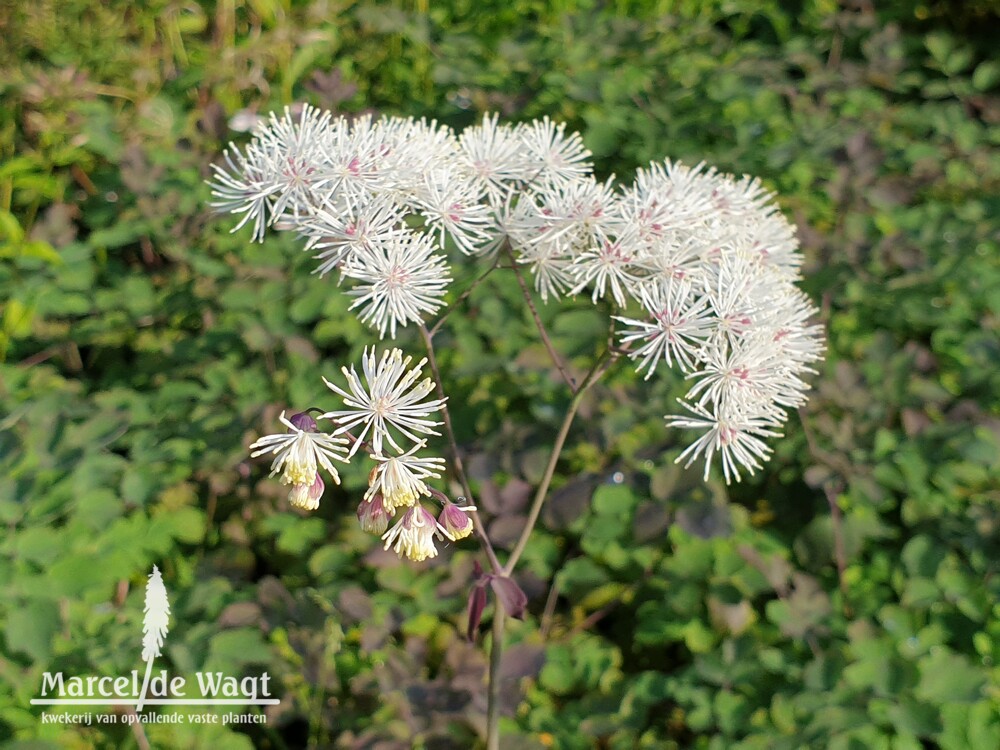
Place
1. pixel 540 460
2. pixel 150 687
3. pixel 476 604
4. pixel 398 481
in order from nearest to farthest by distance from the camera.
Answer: pixel 398 481
pixel 476 604
pixel 150 687
pixel 540 460

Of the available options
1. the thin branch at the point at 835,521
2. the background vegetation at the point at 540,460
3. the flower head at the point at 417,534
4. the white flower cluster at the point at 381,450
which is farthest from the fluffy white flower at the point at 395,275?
the thin branch at the point at 835,521

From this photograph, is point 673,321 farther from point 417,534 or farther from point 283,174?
point 283,174

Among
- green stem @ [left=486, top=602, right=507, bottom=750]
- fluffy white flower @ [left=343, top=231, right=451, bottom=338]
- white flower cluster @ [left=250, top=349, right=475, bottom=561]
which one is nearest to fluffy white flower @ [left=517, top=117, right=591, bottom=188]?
fluffy white flower @ [left=343, top=231, right=451, bottom=338]

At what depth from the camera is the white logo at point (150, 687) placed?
4.26 feet

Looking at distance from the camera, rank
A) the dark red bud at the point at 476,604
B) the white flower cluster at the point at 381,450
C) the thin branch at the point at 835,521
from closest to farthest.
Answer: the white flower cluster at the point at 381,450, the dark red bud at the point at 476,604, the thin branch at the point at 835,521

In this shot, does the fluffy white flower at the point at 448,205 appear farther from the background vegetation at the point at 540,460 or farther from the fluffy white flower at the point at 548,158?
the background vegetation at the point at 540,460

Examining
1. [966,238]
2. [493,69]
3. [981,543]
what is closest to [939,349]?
[966,238]

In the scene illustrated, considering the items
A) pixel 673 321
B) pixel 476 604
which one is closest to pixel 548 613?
pixel 476 604

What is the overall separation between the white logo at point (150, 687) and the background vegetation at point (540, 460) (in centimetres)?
3

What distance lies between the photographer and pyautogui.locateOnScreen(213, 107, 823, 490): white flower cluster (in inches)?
40.7

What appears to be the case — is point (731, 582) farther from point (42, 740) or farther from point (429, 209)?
point (42, 740)

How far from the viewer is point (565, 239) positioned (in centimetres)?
111

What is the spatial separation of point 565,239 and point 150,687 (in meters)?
0.99

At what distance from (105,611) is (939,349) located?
191 cm
